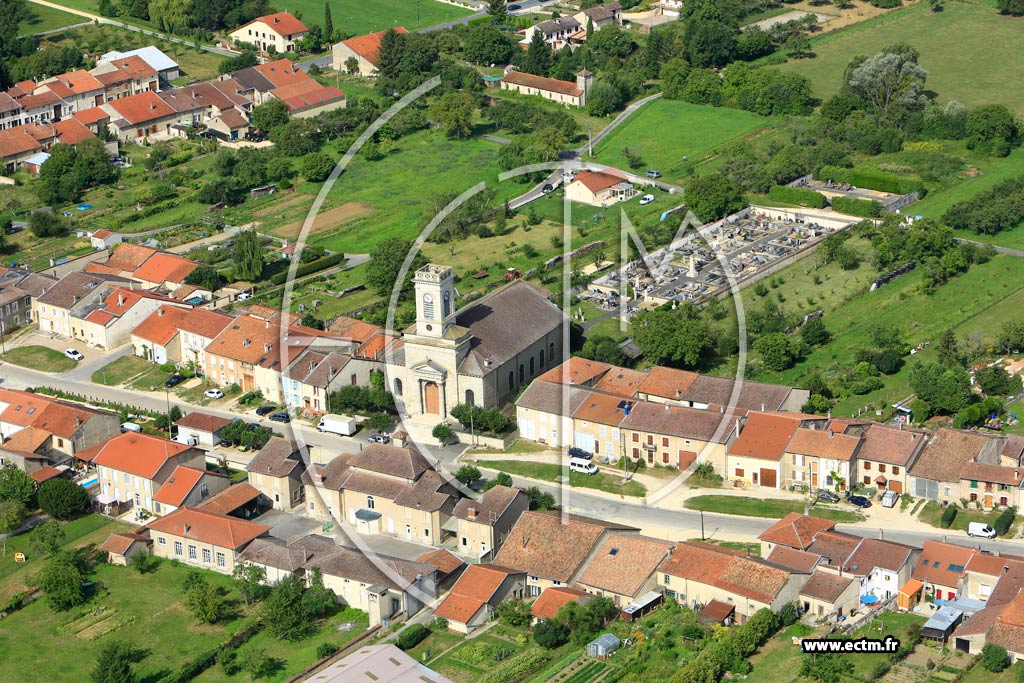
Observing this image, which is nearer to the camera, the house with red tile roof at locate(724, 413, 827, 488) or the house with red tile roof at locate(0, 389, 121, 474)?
the house with red tile roof at locate(724, 413, 827, 488)

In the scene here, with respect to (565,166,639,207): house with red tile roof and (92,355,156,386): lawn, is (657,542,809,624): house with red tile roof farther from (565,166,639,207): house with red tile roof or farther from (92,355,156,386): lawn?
(565,166,639,207): house with red tile roof

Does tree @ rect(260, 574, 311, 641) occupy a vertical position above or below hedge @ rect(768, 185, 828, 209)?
below

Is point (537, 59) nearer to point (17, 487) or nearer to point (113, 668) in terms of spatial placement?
point (17, 487)

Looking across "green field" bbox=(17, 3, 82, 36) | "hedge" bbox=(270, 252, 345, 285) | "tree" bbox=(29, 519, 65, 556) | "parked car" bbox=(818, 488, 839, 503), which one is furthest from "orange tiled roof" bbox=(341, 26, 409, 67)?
"parked car" bbox=(818, 488, 839, 503)

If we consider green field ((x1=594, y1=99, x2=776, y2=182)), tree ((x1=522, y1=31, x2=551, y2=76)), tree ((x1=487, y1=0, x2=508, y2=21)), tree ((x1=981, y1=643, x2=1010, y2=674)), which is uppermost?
tree ((x1=487, y1=0, x2=508, y2=21))

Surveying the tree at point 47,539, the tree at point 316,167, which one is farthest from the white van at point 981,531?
the tree at point 316,167

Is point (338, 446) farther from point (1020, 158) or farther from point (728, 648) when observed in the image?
point (1020, 158)

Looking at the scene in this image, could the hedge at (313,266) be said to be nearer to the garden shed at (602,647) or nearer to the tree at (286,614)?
the tree at (286,614)

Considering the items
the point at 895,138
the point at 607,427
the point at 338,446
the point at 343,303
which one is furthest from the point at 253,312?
the point at 895,138
